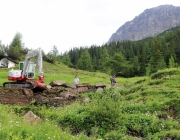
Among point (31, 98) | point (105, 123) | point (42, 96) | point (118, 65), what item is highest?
point (118, 65)

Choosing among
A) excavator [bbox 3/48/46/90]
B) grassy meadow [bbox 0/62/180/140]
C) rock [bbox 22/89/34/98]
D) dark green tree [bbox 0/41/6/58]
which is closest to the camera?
grassy meadow [bbox 0/62/180/140]

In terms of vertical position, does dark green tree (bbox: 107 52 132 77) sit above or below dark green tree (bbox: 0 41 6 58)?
below

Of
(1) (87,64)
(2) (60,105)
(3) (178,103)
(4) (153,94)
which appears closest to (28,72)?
(2) (60,105)

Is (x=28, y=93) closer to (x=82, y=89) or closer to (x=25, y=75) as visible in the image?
(x=25, y=75)

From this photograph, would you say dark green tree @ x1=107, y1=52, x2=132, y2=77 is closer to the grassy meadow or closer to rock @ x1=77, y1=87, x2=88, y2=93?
rock @ x1=77, y1=87, x2=88, y2=93

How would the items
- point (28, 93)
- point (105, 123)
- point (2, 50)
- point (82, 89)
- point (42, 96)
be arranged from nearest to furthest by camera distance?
point (105, 123), point (42, 96), point (28, 93), point (82, 89), point (2, 50)

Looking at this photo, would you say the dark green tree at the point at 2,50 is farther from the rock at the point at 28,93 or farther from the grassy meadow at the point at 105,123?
the grassy meadow at the point at 105,123

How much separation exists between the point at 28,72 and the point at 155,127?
2083cm

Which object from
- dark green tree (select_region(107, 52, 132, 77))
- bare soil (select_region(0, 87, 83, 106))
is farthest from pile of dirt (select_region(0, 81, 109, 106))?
dark green tree (select_region(107, 52, 132, 77))

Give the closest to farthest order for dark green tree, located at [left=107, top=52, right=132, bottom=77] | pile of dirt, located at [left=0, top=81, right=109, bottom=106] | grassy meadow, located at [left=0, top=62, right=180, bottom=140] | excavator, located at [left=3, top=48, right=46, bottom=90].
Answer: grassy meadow, located at [left=0, top=62, right=180, bottom=140] < pile of dirt, located at [left=0, top=81, right=109, bottom=106] < excavator, located at [left=3, top=48, right=46, bottom=90] < dark green tree, located at [left=107, top=52, right=132, bottom=77]

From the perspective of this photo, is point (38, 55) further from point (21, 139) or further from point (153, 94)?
point (21, 139)

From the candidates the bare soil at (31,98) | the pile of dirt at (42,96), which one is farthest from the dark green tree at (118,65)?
the bare soil at (31,98)

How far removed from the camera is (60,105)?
1959 centimetres

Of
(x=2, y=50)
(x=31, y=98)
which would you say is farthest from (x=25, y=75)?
(x=2, y=50)
